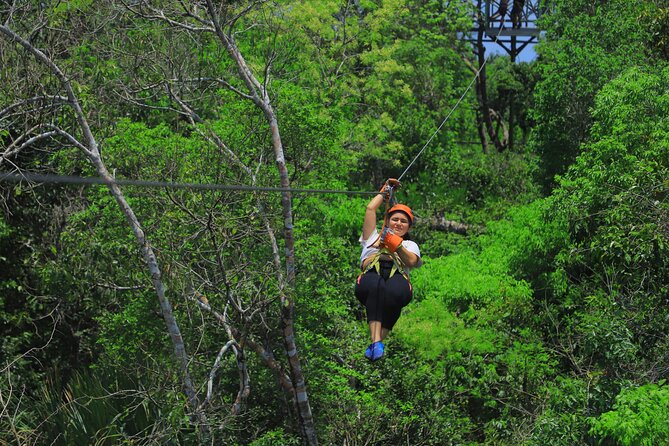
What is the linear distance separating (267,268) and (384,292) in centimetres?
435

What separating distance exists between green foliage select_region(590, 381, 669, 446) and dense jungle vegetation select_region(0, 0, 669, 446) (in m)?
0.04

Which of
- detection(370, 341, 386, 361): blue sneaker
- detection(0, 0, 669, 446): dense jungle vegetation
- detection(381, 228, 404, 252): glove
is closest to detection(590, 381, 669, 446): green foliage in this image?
detection(0, 0, 669, 446): dense jungle vegetation

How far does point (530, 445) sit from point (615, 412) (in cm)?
148

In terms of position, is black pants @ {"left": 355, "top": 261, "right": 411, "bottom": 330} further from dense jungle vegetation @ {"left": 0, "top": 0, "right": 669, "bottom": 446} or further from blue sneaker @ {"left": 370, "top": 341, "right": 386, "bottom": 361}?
dense jungle vegetation @ {"left": 0, "top": 0, "right": 669, "bottom": 446}

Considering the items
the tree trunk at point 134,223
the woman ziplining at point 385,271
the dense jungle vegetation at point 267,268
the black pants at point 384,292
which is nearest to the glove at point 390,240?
the woman ziplining at point 385,271

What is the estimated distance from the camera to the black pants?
6707mm

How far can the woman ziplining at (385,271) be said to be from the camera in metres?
6.66

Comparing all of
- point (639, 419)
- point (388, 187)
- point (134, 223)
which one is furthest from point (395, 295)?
point (639, 419)

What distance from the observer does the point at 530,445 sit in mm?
11359

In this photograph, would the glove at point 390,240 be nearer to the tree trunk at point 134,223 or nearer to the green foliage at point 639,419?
the tree trunk at point 134,223

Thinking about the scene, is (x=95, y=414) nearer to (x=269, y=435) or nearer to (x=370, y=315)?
(x=269, y=435)

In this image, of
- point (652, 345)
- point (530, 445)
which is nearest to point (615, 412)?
point (530, 445)

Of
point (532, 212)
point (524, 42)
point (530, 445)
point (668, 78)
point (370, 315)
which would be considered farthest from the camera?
point (524, 42)

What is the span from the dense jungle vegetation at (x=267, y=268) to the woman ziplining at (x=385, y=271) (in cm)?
351
